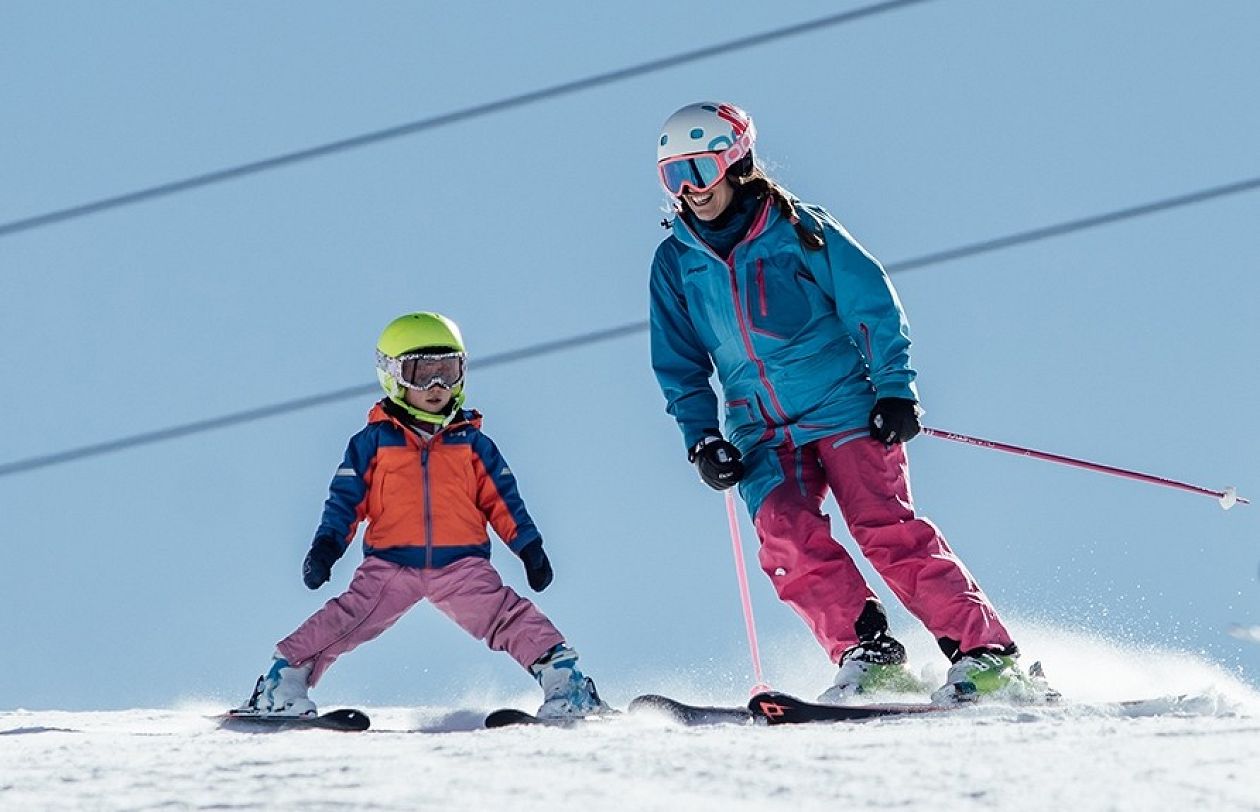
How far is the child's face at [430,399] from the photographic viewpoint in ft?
20.6

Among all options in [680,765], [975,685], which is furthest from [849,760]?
[975,685]

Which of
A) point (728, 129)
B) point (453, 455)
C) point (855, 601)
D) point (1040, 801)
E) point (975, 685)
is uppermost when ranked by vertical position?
point (728, 129)

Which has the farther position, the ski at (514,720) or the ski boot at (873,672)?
the ski boot at (873,672)

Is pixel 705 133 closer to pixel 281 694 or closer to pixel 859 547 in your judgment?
pixel 859 547

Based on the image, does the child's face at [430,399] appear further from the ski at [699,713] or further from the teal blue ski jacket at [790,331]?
the ski at [699,713]

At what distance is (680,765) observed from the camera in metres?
3.46

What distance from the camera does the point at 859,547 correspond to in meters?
5.42

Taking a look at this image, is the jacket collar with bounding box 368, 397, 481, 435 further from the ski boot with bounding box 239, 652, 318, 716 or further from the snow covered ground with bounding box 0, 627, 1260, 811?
the snow covered ground with bounding box 0, 627, 1260, 811

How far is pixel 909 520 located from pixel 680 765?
2043mm

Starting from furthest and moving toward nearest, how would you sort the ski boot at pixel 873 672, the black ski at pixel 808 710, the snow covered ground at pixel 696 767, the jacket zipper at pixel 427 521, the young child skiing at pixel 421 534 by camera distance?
the jacket zipper at pixel 427 521
the young child skiing at pixel 421 534
the ski boot at pixel 873 672
the black ski at pixel 808 710
the snow covered ground at pixel 696 767

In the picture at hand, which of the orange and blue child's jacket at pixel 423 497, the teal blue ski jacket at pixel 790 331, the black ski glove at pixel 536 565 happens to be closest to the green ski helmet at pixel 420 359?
the orange and blue child's jacket at pixel 423 497

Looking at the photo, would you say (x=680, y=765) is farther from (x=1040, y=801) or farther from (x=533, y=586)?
(x=533, y=586)

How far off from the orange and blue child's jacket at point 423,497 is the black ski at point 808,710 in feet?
5.08

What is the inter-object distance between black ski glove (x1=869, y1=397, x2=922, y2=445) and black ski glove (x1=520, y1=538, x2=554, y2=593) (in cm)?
125
